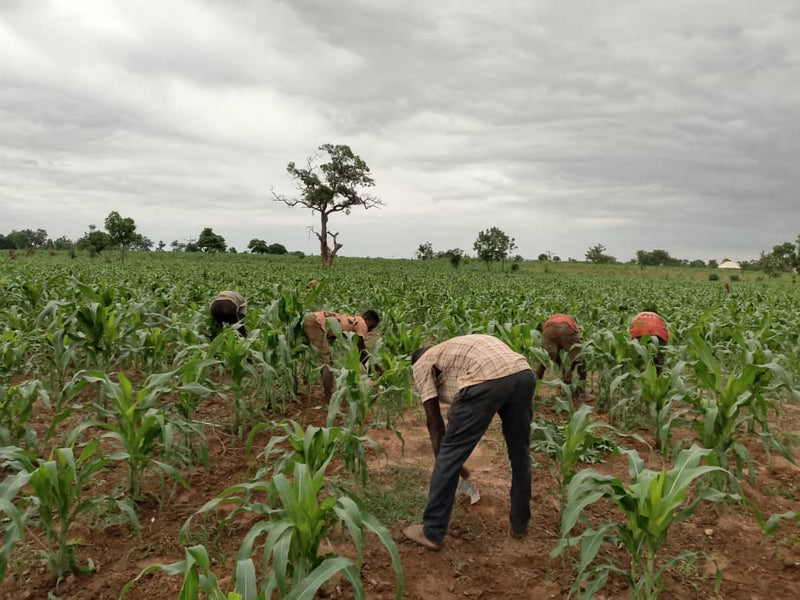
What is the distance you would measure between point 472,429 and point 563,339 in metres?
3.58

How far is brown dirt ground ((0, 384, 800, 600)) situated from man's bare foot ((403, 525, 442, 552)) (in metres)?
0.04

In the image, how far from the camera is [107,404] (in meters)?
5.04

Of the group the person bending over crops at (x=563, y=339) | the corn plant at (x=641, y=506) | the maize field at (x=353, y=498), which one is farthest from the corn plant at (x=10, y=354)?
the person bending over crops at (x=563, y=339)

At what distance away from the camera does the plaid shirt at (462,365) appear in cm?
288

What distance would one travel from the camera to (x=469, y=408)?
2.88 m

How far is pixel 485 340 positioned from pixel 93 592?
2.56 meters

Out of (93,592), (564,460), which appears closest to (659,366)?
(564,460)

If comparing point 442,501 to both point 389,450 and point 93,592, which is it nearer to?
point 389,450

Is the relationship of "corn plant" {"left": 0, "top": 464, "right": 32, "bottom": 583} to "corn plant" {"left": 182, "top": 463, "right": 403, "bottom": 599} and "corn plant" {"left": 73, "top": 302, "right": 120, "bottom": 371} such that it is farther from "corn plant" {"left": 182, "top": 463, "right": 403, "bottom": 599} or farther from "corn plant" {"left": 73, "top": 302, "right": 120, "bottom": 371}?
"corn plant" {"left": 73, "top": 302, "right": 120, "bottom": 371}

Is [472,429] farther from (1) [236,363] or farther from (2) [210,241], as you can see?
(2) [210,241]

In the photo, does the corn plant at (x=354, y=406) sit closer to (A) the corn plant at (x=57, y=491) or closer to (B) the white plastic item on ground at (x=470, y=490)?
(B) the white plastic item on ground at (x=470, y=490)

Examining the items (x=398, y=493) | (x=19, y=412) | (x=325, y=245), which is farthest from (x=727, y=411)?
(x=325, y=245)

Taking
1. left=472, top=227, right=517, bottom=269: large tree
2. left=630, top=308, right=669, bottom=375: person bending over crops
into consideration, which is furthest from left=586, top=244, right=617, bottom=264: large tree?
left=630, top=308, right=669, bottom=375: person bending over crops

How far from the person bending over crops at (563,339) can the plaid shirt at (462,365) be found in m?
3.01
